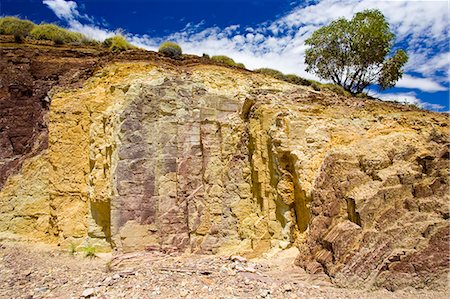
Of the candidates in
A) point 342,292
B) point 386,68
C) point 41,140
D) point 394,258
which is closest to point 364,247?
point 394,258

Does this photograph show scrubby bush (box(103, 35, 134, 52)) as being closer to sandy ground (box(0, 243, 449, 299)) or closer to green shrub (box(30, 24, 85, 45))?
green shrub (box(30, 24, 85, 45))

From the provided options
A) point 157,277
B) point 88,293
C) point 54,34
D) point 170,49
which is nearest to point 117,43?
point 170,49

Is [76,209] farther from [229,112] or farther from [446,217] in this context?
[446,217]

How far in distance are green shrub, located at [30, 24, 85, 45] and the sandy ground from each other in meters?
9.03

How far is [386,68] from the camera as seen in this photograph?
85.8 feet

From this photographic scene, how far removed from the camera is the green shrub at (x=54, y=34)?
15.4m

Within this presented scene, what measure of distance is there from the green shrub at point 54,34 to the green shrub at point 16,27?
0.28 m

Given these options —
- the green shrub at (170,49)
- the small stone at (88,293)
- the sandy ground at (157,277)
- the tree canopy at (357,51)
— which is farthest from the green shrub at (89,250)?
the tree canopy at (357,51)

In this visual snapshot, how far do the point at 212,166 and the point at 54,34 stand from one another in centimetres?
984

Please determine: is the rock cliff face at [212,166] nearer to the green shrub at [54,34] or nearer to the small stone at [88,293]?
the small stone at [88,293]

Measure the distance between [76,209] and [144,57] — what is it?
5954 millimetres

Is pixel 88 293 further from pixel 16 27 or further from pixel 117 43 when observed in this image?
pixel 16 27

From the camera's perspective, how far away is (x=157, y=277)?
8.99 meters

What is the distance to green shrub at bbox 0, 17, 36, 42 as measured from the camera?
582 inches
